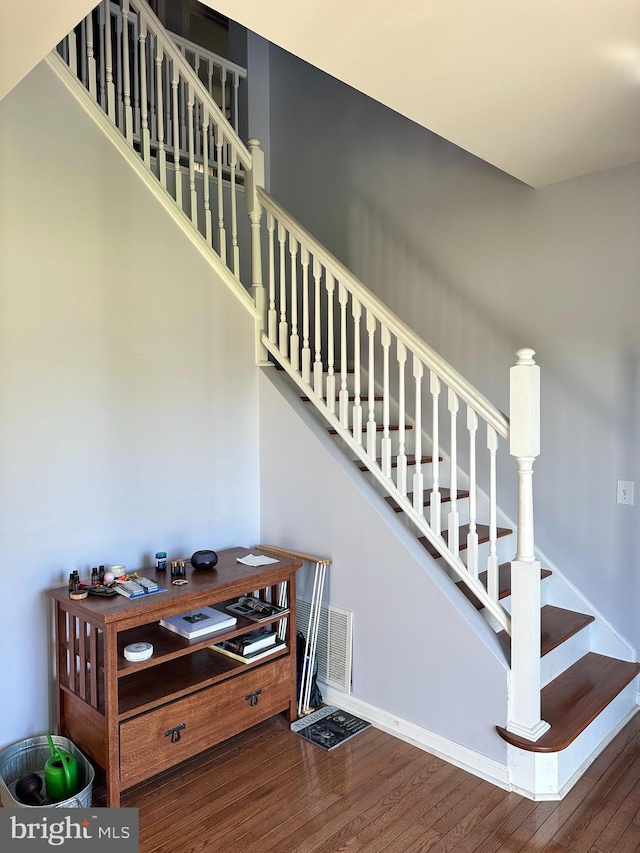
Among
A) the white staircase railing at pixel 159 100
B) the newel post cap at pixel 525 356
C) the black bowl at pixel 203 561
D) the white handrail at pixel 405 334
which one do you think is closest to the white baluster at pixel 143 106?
the white staircase railing at pixel 159 100

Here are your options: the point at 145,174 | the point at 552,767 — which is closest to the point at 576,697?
the point at 552,767

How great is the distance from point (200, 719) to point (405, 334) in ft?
6.09

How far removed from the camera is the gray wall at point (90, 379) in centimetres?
258

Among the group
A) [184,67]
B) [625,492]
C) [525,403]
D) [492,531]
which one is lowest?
[492,531]

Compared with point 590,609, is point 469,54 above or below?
above

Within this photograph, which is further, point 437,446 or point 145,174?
point 145,174

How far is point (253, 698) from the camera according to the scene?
278 centimetres

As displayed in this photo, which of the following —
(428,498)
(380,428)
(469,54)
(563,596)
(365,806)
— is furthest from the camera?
(380,428)

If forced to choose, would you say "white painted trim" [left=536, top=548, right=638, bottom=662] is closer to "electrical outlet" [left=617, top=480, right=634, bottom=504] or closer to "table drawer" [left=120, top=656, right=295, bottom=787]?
"electrical outlet" [left=617, top=480, right=634, bottom=504]

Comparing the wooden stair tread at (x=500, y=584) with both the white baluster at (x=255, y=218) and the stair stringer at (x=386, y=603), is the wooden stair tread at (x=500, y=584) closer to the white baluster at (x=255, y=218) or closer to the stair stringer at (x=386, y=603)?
the stair stringer at (x=386, y=603)

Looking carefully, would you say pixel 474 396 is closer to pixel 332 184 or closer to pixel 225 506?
pixel 225 506

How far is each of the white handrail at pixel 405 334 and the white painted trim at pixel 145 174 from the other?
0.43 meters

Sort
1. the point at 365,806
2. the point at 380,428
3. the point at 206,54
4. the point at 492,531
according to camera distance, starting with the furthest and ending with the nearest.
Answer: the point at 206,54 < the point at 380,428 < the point at 492,531 < the point at 365,806

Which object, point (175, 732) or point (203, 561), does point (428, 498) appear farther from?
point (175, 732)
